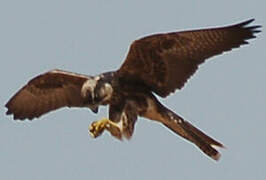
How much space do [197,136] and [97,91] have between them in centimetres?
129

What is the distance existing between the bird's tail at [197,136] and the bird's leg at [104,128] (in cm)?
66

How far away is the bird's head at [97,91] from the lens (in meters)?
14.9

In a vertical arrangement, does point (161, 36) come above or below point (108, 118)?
above

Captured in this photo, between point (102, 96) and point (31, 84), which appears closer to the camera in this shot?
point (102, 96)

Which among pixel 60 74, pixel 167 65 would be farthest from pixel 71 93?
pixel 167 65

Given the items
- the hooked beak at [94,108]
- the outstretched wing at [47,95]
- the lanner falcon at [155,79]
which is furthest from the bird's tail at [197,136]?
the outstretched wing at [47,95]

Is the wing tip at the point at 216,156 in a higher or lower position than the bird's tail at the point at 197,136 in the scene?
lower

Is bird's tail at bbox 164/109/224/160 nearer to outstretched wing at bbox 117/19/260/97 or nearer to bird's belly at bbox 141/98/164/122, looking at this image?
bird's belly at bbox 141/98/164/122

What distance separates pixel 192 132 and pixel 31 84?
230 cm

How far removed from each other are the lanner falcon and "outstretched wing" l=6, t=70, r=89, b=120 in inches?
5.8

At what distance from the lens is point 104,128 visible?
14594 mm

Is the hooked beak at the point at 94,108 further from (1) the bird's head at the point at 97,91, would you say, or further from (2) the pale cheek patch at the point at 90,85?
(2) the pale cheek patch at the point at 90,85

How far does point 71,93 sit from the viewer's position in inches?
619

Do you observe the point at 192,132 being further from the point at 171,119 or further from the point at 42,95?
the point at 42,95
